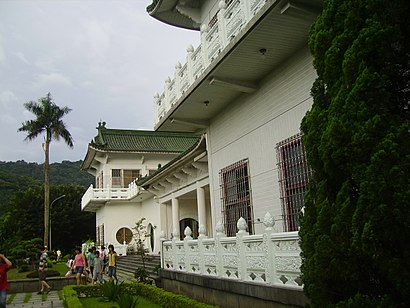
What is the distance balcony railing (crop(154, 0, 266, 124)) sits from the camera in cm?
777

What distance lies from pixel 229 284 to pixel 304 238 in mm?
3742

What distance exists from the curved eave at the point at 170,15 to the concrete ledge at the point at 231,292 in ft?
25.1

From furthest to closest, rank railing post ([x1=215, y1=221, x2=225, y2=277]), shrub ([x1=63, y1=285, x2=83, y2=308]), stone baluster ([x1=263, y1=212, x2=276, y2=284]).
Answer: shrub ([x1=63, y1=285, x2=83, y2=308])
railing post ([x1=215, y1=221, x2=225, y2=277])
stone baluster ([x1=263, y1=212, x2=276, y2=284])

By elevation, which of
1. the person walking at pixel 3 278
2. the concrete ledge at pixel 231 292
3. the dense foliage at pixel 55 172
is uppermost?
the dense foliage at pixel 55 172

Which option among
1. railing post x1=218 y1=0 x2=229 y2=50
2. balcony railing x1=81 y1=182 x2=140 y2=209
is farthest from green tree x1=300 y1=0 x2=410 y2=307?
balcony railing x1=81 y1=182 x2=140 y2=209

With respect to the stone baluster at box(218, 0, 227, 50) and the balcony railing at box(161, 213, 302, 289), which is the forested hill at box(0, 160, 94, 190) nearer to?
the balcony railing at box(161, 213, 302, 289)

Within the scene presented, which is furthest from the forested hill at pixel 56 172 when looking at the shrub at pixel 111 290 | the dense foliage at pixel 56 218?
the shrub at pixel 111 290

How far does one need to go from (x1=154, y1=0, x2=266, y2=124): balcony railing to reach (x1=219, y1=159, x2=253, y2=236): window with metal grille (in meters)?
2.25

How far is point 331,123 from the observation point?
3918mm

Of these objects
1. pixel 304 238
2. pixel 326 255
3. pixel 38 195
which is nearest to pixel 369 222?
pixel 326 255

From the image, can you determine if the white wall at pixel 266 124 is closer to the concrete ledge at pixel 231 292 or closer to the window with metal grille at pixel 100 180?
the concrete ledge at pixel 231 292

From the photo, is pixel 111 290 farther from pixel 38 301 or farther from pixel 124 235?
pixel 124 235

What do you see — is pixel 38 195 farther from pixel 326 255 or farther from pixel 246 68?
pixel 326 255

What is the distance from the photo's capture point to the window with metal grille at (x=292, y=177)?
8.05 meters
